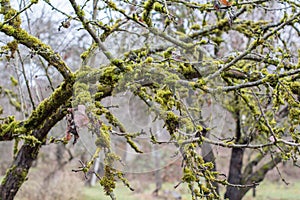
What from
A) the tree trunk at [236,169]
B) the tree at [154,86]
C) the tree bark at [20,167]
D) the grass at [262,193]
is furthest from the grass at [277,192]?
the tree at [154,86]

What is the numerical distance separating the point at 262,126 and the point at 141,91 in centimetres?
138

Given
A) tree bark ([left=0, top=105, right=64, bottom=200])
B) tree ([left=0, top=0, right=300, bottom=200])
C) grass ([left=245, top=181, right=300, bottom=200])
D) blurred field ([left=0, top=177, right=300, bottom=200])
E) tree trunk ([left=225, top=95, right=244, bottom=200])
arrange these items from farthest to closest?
grass ([left=245, top=181, right=300, bottom=200])
blurred field ([left=0, top=177, right=300, bottom=200])
tree trunk ([left=225, top=95, right=244, bottom=200])
tree bark ([left=0, top=105, right=64, bottom=200])
tree ([left=0, top=0, right=300, bottom=200])

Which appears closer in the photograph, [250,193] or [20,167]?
[20,167]

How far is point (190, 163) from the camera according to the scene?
204cm

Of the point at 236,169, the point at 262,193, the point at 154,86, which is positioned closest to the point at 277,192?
the point at 262,193

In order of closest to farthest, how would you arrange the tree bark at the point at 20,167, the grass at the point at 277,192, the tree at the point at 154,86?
the tree at the point at 154,86 < the tree bark at the point at 20,167 < the grass at the point at 277,192

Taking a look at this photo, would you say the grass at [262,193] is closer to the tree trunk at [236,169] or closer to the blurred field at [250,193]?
the blurred field at [250,193]

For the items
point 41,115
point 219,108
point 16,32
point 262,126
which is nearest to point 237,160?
point 262,126

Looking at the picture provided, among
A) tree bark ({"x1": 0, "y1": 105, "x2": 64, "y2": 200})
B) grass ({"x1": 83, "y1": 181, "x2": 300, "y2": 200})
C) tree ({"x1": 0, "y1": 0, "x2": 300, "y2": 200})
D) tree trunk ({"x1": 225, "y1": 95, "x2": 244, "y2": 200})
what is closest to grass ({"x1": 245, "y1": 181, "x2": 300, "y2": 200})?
grass ({"x1": 83, "y1": 181, "x2": 300, "y2": 200})

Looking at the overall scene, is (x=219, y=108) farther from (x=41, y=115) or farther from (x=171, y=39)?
(x=41, y=115)

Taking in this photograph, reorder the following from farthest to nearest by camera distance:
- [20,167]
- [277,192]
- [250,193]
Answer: [277,192] → [250,193] → [20,167]

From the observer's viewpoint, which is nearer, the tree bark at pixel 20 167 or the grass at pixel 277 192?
the tree bark at pixel 20 167

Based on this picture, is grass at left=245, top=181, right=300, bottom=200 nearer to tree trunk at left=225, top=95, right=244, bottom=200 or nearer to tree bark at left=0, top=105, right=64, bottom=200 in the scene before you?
tree trunk at left=225, top=95, right=244, bottom=200

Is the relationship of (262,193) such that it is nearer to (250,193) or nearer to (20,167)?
(250,193)
